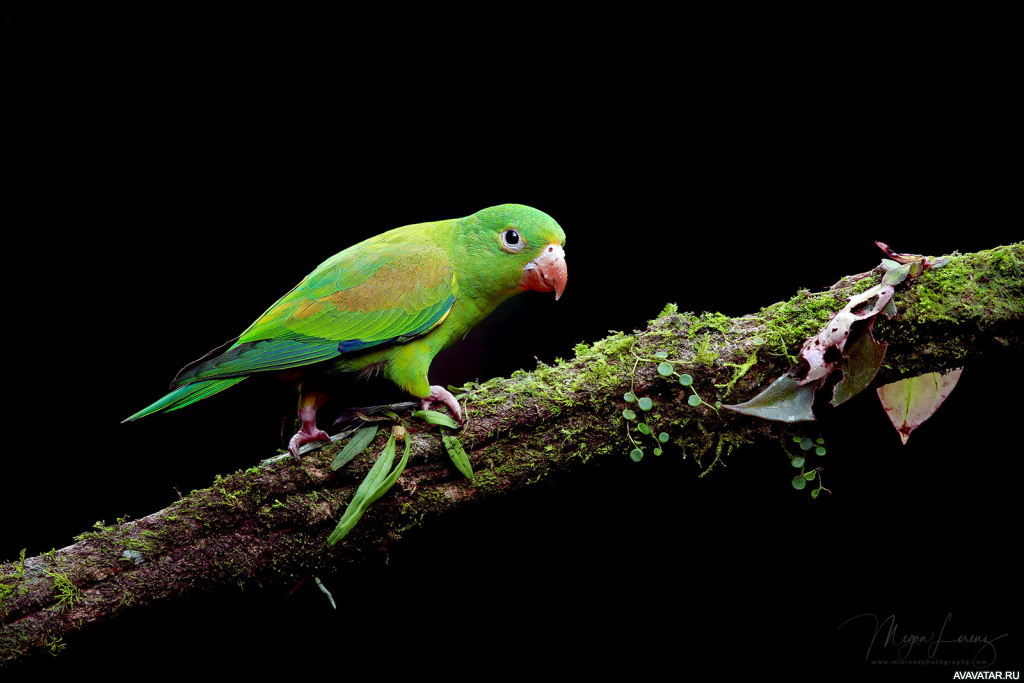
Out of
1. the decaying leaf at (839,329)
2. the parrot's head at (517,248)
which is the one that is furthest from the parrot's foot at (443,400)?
the decaying leaf at (839,329)

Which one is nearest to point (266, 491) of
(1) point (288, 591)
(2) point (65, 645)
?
(1) point (288, 591)

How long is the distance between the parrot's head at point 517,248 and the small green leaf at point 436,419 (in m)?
0.67

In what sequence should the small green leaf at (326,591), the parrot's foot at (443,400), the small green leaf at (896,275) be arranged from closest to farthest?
the small green leaf at (896,275) → the small green leaf at (326,591) → the parrot's foot at (443,400)

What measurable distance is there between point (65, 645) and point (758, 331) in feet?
9.91

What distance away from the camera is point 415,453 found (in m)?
2.78

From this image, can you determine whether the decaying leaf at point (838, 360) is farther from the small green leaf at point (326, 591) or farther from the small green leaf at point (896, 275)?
the small green leaf at point (326, 591)

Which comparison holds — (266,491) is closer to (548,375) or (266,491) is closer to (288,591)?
(288,591)

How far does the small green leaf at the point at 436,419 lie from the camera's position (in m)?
2.81

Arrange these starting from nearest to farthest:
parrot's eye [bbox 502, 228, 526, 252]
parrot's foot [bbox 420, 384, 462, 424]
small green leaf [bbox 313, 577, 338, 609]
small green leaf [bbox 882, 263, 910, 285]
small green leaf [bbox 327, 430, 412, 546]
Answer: small green leaf [bbox 327, 430, 412, 546], small green leaf [bbox 882, 263, 910, 285], small green leaf [bbox 313, 577, 338, 609], parrot's foot [bbox 420, 384, 462, 424], parrot's eye [bbox 502, 228, 526, 252]

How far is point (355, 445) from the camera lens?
277cm

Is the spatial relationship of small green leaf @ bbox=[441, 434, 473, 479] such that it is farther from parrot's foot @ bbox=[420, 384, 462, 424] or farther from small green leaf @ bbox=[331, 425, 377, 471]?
small green leaf @ bbox=[331, 425, 377, 471]

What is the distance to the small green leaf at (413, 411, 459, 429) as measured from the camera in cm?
281

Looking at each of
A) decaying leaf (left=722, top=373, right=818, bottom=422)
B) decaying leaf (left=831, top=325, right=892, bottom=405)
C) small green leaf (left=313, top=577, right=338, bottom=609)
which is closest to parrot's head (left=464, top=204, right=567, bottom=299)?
decaying leaf (left=722, top=373, right=818, bottom=422)

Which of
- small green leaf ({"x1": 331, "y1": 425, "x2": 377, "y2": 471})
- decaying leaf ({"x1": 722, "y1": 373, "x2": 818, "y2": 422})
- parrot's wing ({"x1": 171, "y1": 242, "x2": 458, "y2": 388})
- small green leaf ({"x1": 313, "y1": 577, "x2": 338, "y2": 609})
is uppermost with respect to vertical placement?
parrot's wing ({"x1": 171, "y1": 242, "x2": 458, "y2": 388})
